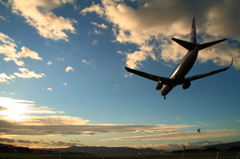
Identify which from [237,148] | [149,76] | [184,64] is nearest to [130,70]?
[149,76]

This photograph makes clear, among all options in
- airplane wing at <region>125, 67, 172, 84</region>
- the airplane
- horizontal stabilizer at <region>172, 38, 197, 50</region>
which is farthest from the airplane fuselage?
airplane wing at <region>125, 67, 172, 84</region>

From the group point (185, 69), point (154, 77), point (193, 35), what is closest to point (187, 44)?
point (185, 69)

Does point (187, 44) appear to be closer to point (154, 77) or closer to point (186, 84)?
point (154, 77)

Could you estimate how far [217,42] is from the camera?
2797cm

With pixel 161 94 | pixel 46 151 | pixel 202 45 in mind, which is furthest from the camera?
pixel 46 151

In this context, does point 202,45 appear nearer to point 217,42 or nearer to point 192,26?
point 217,42

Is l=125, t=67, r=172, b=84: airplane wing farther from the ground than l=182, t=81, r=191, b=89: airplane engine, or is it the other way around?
l=125, t=67, r=172, b=84: airplane wing

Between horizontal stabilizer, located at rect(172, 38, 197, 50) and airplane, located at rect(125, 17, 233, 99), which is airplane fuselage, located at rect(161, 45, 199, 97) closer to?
airplane, located at rect(125, 17, 233, 99)

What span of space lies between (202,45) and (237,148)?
67.8 m

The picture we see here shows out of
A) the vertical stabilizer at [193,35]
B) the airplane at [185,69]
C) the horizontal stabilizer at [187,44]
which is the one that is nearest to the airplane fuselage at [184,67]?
the airplane at [185,69]

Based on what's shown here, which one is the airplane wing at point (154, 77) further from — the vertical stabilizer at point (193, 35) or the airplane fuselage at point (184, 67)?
the vertical stabilizer at point (193, 35)

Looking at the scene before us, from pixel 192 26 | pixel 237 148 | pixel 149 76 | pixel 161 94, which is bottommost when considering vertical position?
pixel 237 148

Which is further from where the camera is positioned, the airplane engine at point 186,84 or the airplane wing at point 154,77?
the airplane engine at point 186,84

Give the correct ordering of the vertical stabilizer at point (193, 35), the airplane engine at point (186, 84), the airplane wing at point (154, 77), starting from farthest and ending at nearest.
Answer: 1. the airplane engine at point (186, 84)
2. the vertical stabilizer at point (193, 35)
3. the airplane wing at point (154, 77)
